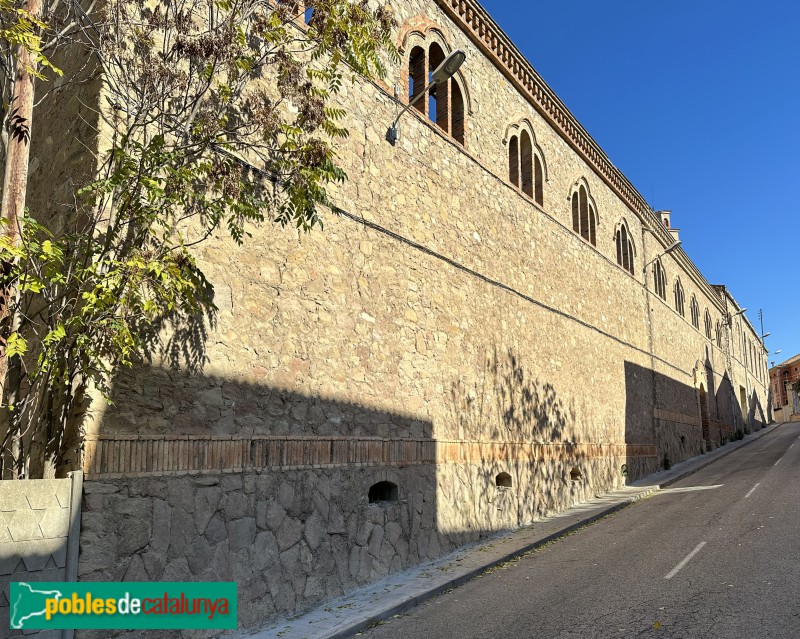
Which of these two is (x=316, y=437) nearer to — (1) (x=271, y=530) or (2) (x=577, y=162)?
(1) (x=271, y=530)

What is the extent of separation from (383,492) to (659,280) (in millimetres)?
19463

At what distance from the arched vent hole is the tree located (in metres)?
3.53

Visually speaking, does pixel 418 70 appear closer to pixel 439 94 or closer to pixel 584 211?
pixel 439 94

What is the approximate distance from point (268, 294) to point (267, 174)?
1.41 meters

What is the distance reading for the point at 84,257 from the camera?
5523mm

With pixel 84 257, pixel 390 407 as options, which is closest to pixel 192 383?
pixel 84 257

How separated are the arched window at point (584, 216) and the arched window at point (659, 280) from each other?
7.21 m

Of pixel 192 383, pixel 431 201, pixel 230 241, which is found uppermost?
pixel 431 201

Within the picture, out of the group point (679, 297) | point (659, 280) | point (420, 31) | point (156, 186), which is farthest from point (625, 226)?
point (156, 186)

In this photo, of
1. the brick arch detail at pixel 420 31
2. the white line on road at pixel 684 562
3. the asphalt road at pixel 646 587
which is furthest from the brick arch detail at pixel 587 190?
the white line on road at pixel 684 562

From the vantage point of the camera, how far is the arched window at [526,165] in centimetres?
1372

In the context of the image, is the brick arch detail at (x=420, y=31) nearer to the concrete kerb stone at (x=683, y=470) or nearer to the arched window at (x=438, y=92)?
the arched window at (x=438, y=92)

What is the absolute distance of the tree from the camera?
5250 mm

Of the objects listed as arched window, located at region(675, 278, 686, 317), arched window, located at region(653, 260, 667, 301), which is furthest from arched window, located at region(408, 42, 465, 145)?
arched window, located at region(675, 278, 686, 317)
